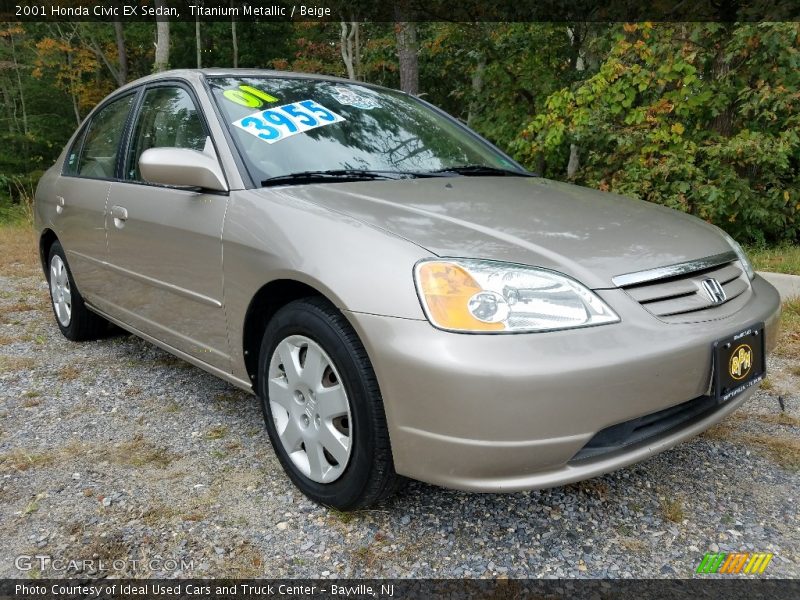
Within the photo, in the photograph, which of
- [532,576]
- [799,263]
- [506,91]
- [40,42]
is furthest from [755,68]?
[40,42]

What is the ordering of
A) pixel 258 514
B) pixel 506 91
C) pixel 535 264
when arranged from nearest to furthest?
pixel 535 264 < pixel 258 514 < pixel 506 91

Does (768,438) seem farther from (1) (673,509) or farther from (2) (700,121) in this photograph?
(2) (700,121)

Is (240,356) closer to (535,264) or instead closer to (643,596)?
(535,264)

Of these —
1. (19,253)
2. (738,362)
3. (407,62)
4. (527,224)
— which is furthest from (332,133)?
(407,62)

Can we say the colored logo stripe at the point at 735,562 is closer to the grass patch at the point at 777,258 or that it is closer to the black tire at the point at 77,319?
the black tire at the point at 77,319

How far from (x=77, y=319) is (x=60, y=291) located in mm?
305

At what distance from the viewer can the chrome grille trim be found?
5.87 feet

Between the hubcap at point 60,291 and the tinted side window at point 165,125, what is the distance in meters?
1.27

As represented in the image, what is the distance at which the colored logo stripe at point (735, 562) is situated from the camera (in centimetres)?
179

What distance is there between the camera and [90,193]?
133 inches

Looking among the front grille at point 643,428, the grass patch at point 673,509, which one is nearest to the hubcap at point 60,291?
the front grille at point 643,428

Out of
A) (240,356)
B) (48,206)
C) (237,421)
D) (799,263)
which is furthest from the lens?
(799,263)

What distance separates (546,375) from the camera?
1593 mm

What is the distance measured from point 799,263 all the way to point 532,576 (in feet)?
14.9
